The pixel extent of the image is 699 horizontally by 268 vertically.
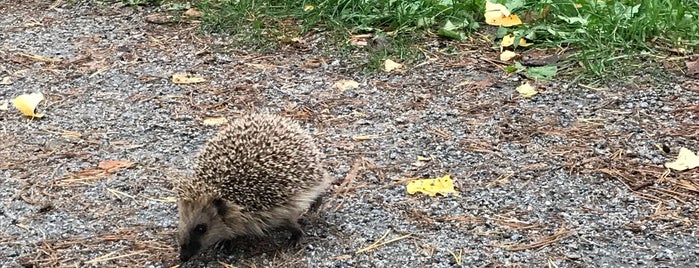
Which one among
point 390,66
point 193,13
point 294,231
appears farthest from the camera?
point 193,13

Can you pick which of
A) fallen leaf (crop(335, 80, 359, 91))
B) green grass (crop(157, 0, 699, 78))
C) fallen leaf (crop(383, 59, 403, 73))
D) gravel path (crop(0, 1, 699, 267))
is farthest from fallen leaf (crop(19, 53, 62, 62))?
fallen leaf (crop(383, 59, 403, 73))

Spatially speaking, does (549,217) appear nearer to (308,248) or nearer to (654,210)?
(654,210)

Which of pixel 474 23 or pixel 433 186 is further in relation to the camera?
pixel 474 23

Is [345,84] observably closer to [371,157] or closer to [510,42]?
[371,157]

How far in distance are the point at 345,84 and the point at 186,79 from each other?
46.0 inches

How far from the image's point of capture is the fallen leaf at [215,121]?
5.07 m

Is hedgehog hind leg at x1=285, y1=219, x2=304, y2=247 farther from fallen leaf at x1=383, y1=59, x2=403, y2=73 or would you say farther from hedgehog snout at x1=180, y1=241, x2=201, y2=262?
fallen leaf at x1=383, y1=59, x2=403, y2=73

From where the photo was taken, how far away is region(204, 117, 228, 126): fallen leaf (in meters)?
5.07

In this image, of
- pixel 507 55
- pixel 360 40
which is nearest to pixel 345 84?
pixel 360 40

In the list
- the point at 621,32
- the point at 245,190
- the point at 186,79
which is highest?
the point at 245,190

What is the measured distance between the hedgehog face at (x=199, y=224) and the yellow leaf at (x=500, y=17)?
3.12 metres

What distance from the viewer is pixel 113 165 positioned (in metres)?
4.55

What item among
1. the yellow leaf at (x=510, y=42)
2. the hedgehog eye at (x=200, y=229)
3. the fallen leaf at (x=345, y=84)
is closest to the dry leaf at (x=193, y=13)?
the fallen leaf at (x=345, y=84)

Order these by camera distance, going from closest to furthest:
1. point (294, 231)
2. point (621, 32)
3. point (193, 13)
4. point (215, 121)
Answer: point (294, 231) < point (215, 121) < point (621, 32) < point (193, 13)
